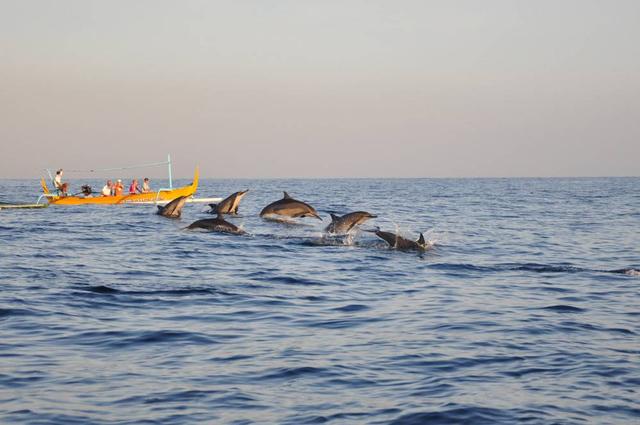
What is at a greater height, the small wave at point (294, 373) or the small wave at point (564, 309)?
the small wave at point (294, 373)

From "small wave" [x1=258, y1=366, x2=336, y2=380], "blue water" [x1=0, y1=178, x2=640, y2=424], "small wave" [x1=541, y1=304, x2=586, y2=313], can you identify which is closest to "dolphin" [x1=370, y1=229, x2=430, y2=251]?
"blue water" [x1=0, y1=178, x2=640, y2=424]

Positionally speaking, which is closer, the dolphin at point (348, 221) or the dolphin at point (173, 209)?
the dolphin at point (348, 221)

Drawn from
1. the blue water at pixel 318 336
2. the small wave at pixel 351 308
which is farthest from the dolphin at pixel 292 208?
the small wave at pixel 351 308

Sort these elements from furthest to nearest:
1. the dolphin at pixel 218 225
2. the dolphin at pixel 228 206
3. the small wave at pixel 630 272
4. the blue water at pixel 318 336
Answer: the dolphin at pixel 228 206 < the dolphin at pixel 218 225 < the small wave at pixel 630 272 < the blue water at pixel 318 336

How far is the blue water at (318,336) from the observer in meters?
8.25

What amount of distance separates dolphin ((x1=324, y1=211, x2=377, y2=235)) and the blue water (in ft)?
9.96

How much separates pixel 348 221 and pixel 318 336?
15.1 m

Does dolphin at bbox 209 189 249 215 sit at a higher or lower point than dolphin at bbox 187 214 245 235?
higher

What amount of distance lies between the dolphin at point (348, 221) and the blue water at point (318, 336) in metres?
3.04

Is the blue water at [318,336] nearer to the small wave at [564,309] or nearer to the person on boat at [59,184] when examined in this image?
the small wave at [564,309]

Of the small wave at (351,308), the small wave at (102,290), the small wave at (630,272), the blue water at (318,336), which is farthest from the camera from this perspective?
the small wave at (630,272)

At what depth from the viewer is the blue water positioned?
825 centimetres

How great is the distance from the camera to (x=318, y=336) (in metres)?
11.7

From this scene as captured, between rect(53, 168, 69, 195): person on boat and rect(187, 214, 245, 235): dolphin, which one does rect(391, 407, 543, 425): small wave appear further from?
rect(53, 168, 69, 195): person on boat
